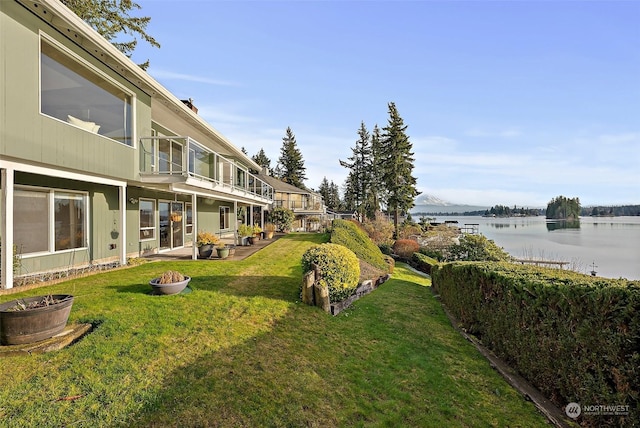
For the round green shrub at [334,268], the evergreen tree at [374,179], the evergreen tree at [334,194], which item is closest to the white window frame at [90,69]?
the round green shrub at [334,268]

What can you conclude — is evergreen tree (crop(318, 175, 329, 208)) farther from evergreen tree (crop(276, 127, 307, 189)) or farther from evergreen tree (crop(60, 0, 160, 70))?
evergreen tree (crop(60, 0, 160, 70))

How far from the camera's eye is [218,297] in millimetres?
6676

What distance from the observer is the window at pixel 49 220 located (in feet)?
24.1

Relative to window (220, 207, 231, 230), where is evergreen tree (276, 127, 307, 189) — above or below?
above

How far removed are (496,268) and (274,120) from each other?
18.5 metres

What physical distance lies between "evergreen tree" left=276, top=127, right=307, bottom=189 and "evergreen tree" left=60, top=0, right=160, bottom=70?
41127 mm

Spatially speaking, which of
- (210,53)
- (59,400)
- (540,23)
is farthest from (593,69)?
(59,400)

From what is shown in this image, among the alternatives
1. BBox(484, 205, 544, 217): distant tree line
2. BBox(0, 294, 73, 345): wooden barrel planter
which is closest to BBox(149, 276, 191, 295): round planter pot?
BBox(0, 294, 73, 345): wooden barrel planter

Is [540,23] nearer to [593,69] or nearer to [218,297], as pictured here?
[593,69]

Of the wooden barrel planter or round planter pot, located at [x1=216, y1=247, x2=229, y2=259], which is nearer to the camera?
the wooden barrel planter

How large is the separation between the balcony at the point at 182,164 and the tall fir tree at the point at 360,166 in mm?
39987

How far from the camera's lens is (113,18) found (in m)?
18.0

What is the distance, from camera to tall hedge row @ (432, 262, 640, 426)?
9.69 ft

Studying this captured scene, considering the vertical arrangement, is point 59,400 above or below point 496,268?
below
